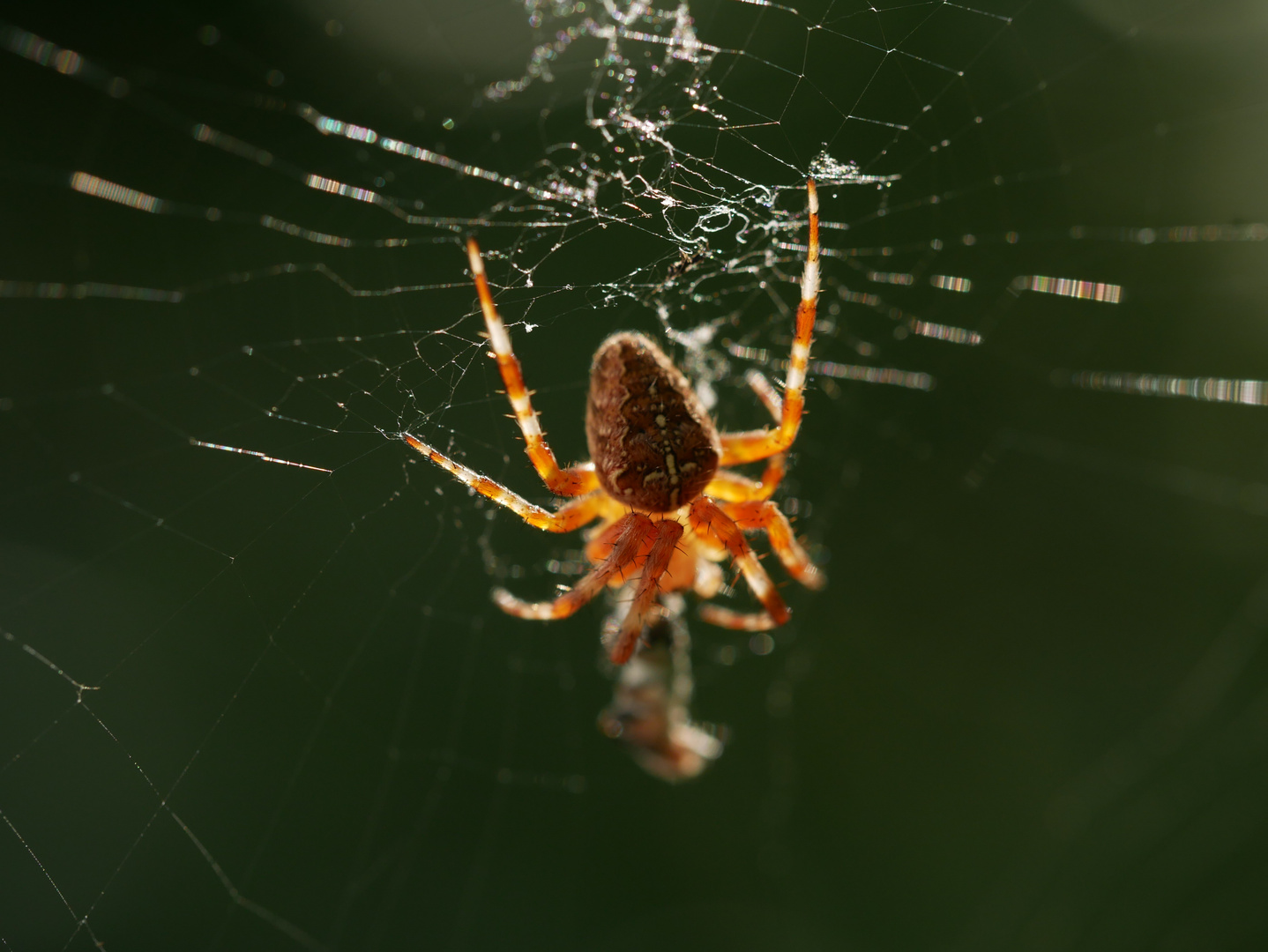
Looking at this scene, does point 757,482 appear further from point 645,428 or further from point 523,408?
point 523,408

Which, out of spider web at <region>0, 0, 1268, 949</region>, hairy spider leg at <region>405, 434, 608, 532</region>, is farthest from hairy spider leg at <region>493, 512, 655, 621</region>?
spider web at <region>0, 0, 1268, 949</region>

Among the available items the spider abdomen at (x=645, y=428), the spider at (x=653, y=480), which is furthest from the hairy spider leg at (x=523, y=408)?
the spider abdomen at (x=645, y=428)

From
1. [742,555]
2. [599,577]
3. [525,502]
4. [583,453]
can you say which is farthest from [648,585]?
[583,453]

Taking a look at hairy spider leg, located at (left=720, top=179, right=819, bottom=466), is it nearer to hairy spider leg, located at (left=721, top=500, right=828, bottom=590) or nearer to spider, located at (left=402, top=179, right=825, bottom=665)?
spider, located at (left=402, top=179, right=825, bottom=665)

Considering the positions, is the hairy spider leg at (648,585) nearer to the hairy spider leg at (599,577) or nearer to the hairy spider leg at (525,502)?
the hairy spider leg at (599,577)

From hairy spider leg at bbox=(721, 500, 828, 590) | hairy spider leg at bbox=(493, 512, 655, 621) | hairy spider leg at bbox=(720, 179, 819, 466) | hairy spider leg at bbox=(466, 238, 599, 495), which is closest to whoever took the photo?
hairy spider leg at bbox=(466, 238, 599, 495)

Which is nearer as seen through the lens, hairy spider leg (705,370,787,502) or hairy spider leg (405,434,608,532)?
hairy spider leg (405,434,608,532)

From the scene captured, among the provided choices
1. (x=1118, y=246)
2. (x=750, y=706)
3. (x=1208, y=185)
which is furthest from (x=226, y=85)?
(x=1208, y=185)
